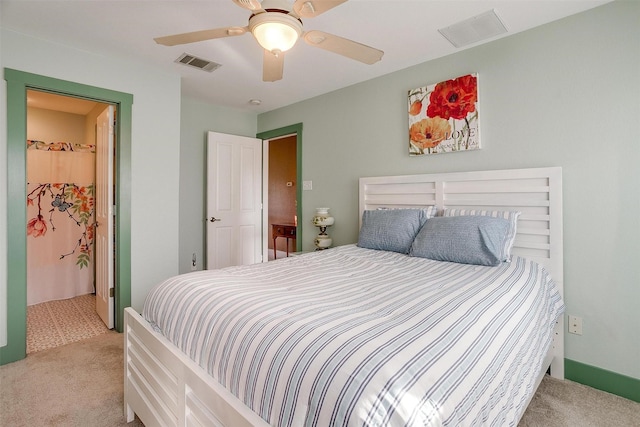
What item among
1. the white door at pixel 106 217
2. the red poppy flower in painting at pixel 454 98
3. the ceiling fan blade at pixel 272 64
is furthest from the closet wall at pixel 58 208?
the red poppy flower in painting at pixel 454 98

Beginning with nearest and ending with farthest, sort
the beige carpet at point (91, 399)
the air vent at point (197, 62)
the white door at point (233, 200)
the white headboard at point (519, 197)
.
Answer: the beige carpet at point (91, 399)
the white headboard at point (519, 197)
the air vent at point (197, 62)
the white door at point (233, 200)

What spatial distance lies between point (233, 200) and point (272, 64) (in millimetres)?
2635

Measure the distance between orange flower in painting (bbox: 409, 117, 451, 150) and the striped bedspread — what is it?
136 cm

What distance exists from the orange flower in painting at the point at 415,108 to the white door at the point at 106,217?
8.92 feet

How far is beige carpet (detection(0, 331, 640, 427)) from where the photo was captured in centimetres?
175

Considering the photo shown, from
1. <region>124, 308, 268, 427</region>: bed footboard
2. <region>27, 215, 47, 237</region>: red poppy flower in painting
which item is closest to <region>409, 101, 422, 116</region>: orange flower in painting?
<region>124, 308, 268, 427</region>: bed footboard

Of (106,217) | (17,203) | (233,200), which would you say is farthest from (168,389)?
(233,200)

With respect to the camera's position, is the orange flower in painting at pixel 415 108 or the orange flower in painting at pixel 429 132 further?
the orange flower in painting at pixel 415 108

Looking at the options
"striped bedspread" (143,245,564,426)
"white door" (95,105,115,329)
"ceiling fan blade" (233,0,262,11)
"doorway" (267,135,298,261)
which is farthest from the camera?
"doorway" (267,135,298,261)

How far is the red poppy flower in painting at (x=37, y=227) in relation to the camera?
145 inches

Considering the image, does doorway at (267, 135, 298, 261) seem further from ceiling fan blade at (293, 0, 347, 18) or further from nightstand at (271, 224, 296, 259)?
ceiling fan blade at (293, 0, 347, 18)

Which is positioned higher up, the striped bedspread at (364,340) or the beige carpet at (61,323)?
the striped bedspread at (364,340)

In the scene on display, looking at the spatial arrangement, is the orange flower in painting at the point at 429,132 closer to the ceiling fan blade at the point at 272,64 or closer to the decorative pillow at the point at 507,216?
the decorative pillow at the point at 507,216

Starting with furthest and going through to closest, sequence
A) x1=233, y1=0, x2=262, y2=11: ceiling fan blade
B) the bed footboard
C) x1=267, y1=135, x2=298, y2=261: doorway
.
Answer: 1. x1=267, y1=135, x2=298, y2=261: doorway
2. x1=233, y1=0, x2=262, y2=11: ceiling fan blade
3. the bed footboard
